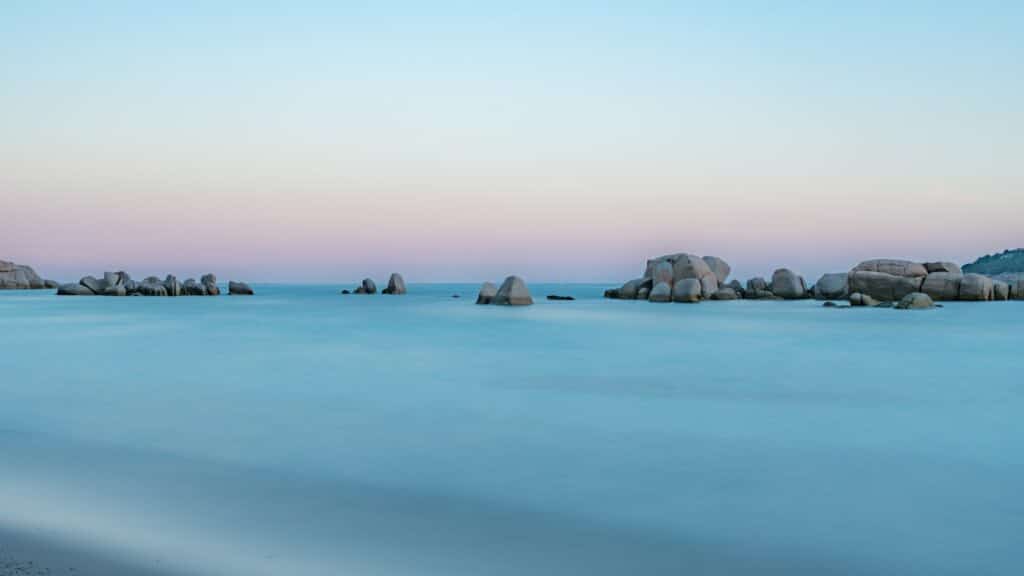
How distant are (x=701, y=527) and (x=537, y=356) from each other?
52.2 ft

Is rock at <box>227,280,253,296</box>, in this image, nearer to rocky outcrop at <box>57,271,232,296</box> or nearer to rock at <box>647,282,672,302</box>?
rocky outcrop at <box>57,271,232,296</box>

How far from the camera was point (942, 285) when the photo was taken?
57781 mm

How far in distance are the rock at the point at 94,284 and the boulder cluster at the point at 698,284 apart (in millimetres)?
58164

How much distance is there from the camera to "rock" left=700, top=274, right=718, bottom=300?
62.2 meters

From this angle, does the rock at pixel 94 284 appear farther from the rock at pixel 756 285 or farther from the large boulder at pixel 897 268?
the large boulder at pixel 897 268

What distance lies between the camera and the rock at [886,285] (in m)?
54.6

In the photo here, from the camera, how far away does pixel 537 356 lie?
22078mm

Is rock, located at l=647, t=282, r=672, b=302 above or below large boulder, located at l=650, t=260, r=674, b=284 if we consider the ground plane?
below

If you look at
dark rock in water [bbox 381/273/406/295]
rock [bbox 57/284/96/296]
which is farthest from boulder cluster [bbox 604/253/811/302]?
rock [bbox 57/284/96/296]

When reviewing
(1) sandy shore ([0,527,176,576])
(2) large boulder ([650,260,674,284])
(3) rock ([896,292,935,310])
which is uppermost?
(2) large boulder ([650,260,674,284])

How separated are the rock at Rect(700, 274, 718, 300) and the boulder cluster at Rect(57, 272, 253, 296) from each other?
5646cm

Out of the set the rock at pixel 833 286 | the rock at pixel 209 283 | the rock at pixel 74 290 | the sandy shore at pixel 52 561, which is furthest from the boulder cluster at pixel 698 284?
the rock at pixel 74 290

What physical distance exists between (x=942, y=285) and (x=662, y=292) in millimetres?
20720

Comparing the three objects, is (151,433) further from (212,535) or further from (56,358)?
(56,358)
